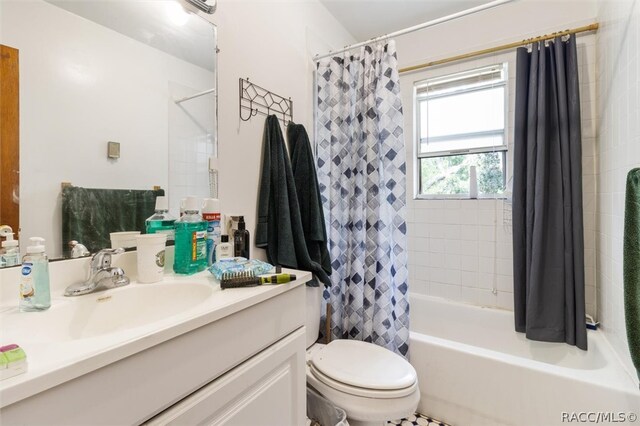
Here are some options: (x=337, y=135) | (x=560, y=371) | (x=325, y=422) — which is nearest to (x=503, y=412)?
(x=560, y=371)

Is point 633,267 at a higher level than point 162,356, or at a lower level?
higher

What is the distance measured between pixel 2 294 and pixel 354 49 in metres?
1.87

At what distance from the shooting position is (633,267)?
2.46 ft

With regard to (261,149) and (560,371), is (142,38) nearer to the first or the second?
(261,149)

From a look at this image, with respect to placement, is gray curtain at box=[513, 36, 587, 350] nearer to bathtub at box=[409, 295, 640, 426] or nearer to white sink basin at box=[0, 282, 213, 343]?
bathtub at box=[409, 295, 640, 426]

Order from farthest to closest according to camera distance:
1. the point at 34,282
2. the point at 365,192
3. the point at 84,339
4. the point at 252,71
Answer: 1. the point at 365,192
2. the point at 252,71
3. the point at 34,282
4. the point at 84,339

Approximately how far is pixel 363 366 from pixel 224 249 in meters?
0.77

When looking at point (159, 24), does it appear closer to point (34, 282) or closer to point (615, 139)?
point (34, 282)

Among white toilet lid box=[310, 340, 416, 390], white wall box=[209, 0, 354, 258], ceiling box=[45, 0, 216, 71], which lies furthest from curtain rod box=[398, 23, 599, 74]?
white toilet lid box=[310, 340, 416, 390]

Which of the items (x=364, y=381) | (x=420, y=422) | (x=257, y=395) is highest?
(x=257, y=395)

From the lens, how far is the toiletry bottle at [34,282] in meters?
0.67

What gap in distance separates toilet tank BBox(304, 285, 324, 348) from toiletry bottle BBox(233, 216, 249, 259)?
50 cm

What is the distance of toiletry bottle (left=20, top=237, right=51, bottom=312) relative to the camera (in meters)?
0.67

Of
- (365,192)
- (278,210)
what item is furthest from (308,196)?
(365,192)
